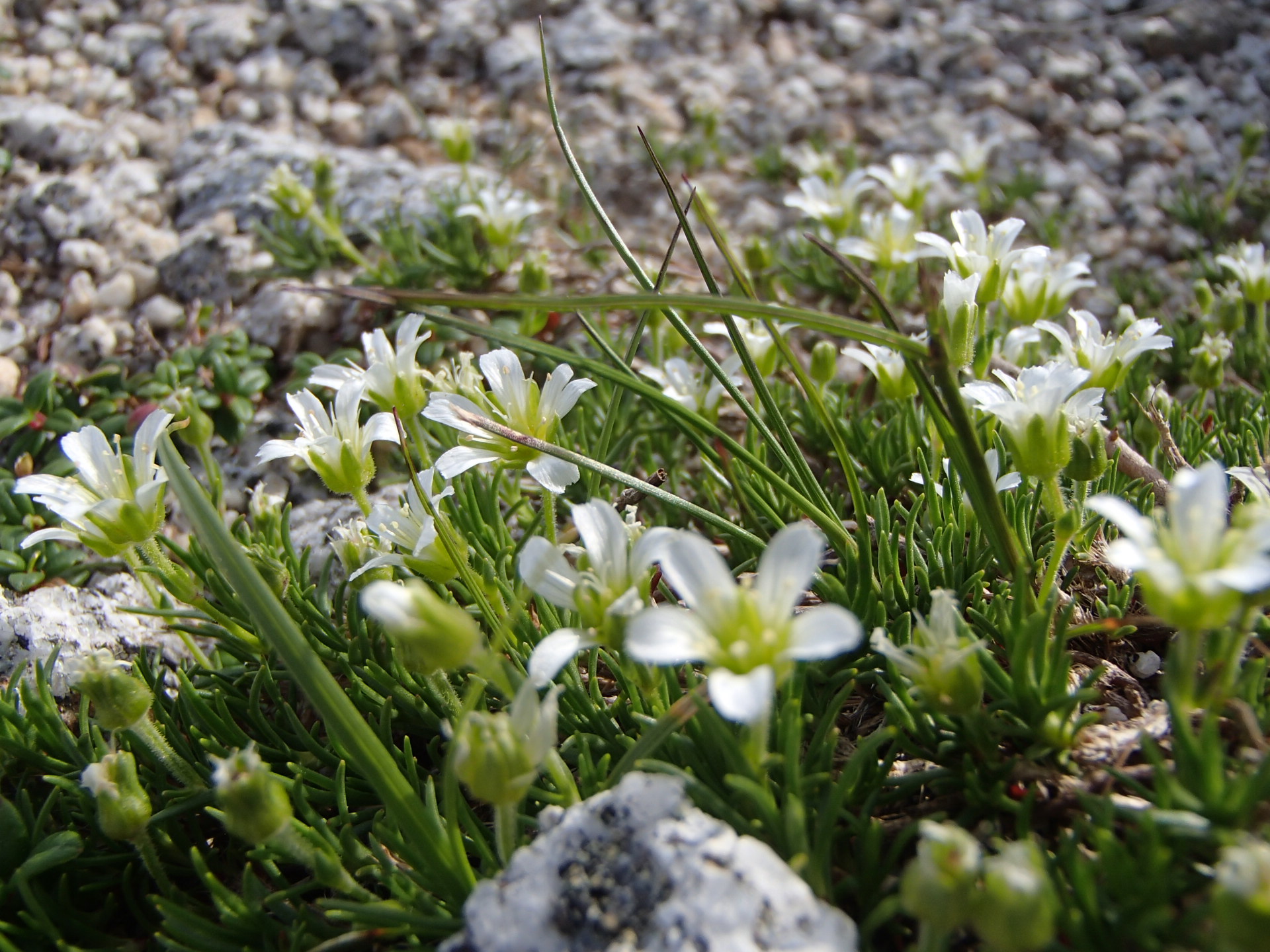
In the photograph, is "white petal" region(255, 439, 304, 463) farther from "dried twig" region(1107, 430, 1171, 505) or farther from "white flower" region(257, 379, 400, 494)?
"dried twig" region(1107, 430, 1171, 505)

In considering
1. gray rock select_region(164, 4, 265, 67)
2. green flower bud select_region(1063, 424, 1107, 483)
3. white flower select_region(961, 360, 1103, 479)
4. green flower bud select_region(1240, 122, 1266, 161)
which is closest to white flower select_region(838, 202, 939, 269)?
white flower select_region(961, 360, 1103, 479)

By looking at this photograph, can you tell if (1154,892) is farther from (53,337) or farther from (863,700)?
(53,337)

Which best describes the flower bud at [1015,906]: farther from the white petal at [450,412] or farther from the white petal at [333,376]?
the white petal at [333,376]

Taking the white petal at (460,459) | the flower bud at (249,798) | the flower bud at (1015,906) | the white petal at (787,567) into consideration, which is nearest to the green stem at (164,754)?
the flower bud at (249,798)

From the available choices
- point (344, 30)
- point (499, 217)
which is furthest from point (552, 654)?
point (344, 30)

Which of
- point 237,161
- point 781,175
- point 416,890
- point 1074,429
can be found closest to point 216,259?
point 237,161

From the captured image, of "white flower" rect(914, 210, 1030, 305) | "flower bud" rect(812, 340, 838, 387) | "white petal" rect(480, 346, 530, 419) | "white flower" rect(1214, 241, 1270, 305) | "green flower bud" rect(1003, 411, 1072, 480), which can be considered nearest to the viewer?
"green flower bud" rect(1003, 411, 1072, 480)
